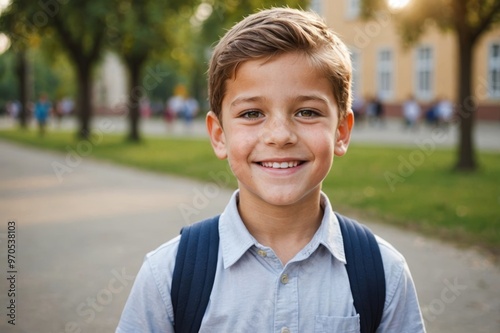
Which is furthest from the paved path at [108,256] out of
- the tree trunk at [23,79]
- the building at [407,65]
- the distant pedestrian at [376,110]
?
the tree trunk at [23,79]

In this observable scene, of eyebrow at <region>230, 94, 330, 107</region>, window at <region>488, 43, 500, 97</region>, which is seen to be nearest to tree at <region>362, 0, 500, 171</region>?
eyebrow at <region>230, 94, 330, 107</region>

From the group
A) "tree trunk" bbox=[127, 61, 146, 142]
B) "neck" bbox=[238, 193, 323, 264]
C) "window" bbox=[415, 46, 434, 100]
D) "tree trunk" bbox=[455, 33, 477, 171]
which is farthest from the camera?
"window" bbox=[415, 46, 434, 100]

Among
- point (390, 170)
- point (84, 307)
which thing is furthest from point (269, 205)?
point (390, 170)

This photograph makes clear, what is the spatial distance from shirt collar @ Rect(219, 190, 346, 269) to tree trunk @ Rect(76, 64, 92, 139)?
23697 millimetres

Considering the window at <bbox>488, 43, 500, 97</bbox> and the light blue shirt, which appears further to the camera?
the window at <bbox>488, 43, 500, 97</bbox>

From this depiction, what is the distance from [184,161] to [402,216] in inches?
338

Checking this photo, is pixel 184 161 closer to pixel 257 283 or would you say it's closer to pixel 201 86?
pixel 257 283

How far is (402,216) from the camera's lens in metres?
8.38

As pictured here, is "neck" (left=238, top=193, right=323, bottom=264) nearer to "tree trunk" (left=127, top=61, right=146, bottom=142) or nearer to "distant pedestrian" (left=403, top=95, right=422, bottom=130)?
"tree trunk" (left=127, top=61, right=146, bottom=142)

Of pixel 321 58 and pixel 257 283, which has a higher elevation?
pixel 321 58

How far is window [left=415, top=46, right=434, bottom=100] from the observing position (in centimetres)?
3759

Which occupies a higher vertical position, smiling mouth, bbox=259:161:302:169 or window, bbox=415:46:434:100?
window, bbox=415:46:434:100

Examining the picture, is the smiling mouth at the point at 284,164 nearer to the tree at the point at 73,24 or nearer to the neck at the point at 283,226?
the neck at the point at 283,226

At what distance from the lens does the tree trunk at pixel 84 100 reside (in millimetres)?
24750
